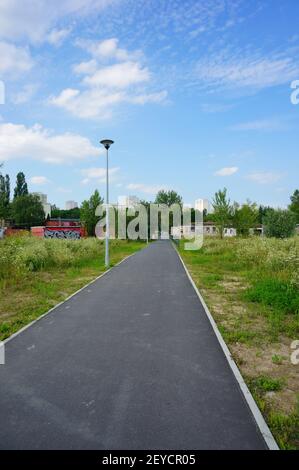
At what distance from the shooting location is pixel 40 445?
304 cm

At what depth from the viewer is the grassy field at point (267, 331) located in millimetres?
3757

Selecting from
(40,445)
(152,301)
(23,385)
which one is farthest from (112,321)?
(40,445)

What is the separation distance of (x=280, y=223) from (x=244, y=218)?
13931 mm

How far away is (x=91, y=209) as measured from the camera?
4625 centimetres

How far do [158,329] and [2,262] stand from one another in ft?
30.3

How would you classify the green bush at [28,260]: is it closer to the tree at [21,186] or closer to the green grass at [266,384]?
the green grass at [266,384]

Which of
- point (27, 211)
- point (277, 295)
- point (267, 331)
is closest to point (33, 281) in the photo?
point (277, 295)

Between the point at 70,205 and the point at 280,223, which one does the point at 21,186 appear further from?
the point at 280,223

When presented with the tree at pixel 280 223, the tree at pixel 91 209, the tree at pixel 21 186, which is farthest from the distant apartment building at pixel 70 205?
the tree at pixel 280 223

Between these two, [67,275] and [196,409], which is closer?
[196,409]

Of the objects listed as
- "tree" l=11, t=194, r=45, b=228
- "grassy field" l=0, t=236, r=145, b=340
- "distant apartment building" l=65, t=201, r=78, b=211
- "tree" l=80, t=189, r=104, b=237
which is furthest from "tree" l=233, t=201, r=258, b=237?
"distant apartment building" l=65, t=201, r=78, b=211

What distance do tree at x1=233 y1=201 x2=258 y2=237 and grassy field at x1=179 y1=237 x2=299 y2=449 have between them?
34.0 metres

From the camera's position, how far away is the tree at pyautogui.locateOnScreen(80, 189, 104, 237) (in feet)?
151
